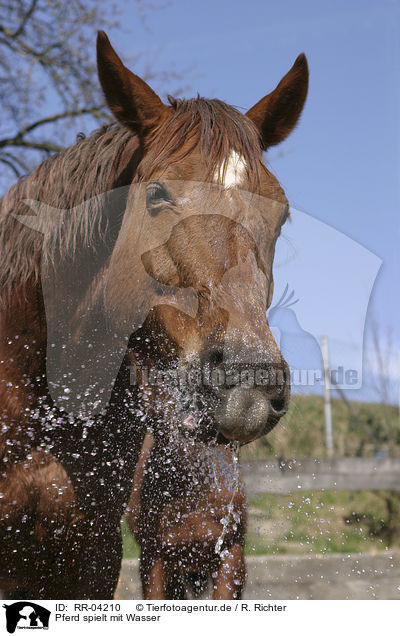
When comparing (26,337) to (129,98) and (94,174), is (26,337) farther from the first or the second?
(129,98)

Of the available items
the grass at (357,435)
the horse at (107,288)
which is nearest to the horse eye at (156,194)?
the horse at (107,288)

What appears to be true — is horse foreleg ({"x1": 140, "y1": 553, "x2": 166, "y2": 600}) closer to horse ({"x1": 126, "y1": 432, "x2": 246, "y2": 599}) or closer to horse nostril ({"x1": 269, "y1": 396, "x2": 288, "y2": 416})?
horse ({"x1": 126, "y1": 432, "x2": 246, "y2": 599})

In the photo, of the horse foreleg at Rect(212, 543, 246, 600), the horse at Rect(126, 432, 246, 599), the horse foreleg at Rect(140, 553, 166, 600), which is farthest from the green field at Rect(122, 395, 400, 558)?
the horse foreleg at Rect(212, 543, 246, 600)

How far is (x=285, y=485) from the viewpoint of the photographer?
15.3 feet

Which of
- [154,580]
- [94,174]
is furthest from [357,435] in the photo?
[94,174]

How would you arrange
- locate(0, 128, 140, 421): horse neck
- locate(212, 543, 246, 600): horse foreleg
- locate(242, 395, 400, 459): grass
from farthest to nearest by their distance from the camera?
locate(242, 395, 400, 459): grass
locate(212, 543, 246, 600): horse foreleg
locate(0, 128, 140, 421): horse neck

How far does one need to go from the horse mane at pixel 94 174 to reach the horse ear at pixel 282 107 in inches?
9.2

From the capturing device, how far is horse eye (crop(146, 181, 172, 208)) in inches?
68.4

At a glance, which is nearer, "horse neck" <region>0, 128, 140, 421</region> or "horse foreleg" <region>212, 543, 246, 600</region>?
"horse neck" <region>0, 128, 140, 421</region>

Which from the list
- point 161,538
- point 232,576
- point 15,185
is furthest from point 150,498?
point 15,185

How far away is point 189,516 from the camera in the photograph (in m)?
2.29
